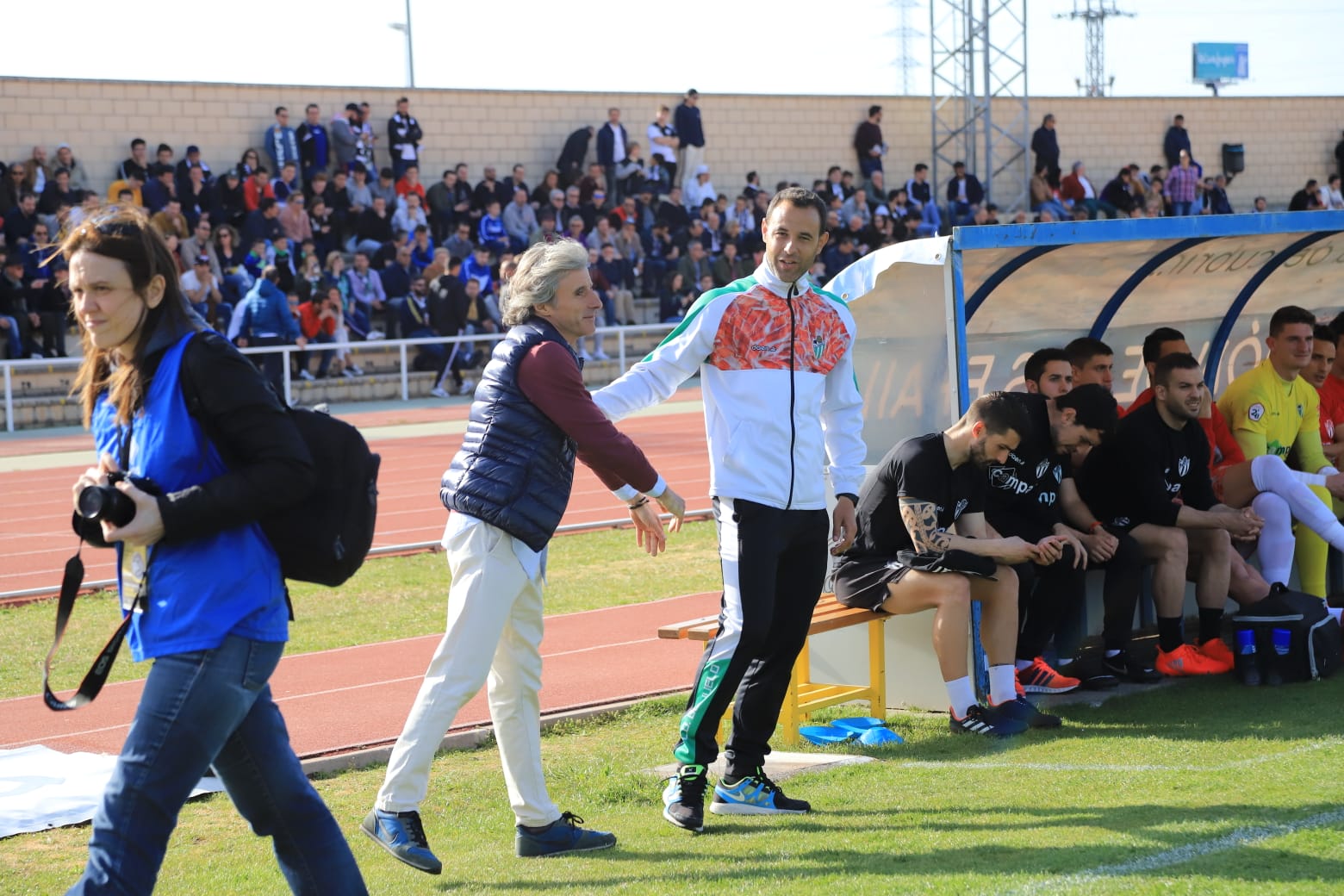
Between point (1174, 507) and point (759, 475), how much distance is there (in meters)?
3.00

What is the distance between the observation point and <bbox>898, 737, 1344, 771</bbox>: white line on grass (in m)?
5.55

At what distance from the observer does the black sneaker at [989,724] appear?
6.31 meters

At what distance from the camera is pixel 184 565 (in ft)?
11.1

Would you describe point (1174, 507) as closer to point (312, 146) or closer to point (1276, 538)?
point (1276, 538)

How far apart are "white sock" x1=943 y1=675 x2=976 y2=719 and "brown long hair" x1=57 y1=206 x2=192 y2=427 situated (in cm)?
385

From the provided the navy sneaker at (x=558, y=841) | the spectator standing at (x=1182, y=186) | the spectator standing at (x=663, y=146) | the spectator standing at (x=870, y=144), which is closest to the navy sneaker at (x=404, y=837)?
the navy sneaker at (x=558, y=841)

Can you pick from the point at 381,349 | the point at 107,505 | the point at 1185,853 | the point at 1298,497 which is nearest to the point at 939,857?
the point at 1185,853

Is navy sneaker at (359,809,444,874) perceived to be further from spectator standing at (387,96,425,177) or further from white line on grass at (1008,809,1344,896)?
spectator standing at (387,96,425,177)

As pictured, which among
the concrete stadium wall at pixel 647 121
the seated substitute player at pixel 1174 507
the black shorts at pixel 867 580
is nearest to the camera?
the black shorts at pixel 867 580

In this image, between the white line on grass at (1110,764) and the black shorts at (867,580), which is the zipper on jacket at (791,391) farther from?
the black shorts at (867,580)

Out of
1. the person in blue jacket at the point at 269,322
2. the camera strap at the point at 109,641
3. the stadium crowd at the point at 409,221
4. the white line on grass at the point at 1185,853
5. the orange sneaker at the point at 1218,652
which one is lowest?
the orange sneaker at the point at 1218,652

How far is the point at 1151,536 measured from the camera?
741 cm

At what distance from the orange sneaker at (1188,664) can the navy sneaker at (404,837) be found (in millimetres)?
3798

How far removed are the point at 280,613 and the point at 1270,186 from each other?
3892 cm
